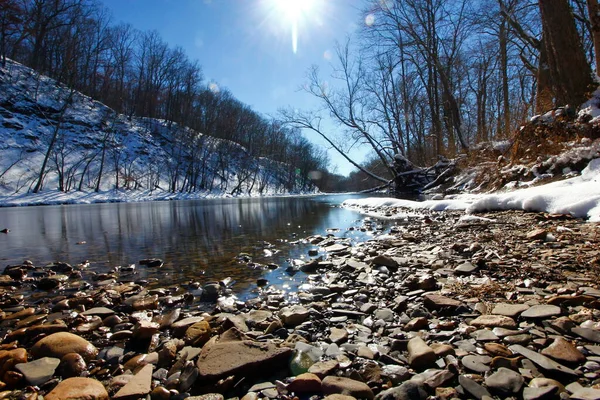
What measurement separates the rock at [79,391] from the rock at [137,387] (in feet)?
0.25

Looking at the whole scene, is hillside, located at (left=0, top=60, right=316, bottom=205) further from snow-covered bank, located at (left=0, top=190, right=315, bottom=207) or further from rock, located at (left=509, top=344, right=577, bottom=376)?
rock, located at (left=509, top=344, right=577, bottom=376)

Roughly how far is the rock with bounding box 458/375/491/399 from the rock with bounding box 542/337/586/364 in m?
0.44

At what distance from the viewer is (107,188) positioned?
3766 centimetres

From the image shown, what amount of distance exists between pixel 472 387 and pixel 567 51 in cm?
1075

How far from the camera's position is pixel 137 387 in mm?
1540

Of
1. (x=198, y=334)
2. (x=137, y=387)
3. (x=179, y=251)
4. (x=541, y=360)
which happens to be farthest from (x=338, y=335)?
(x=179, y=251)

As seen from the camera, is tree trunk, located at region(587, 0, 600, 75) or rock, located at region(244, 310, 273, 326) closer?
rock, located at region(244, 310, 273, 326)

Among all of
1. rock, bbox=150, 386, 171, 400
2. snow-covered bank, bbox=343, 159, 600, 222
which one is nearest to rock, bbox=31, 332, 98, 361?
rock, bbox=150, 386, 171, 400

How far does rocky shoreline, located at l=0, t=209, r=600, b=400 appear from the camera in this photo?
1457 mm

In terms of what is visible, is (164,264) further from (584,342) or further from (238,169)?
(238,169)

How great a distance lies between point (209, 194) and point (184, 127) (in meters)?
20.1

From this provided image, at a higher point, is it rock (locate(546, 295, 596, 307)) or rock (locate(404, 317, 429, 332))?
rock (locate(546, 295, 596, 307))

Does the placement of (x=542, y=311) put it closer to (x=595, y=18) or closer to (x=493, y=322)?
(x=493, y=322)

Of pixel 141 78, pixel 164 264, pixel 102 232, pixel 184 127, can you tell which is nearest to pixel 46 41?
pixel 141 78
